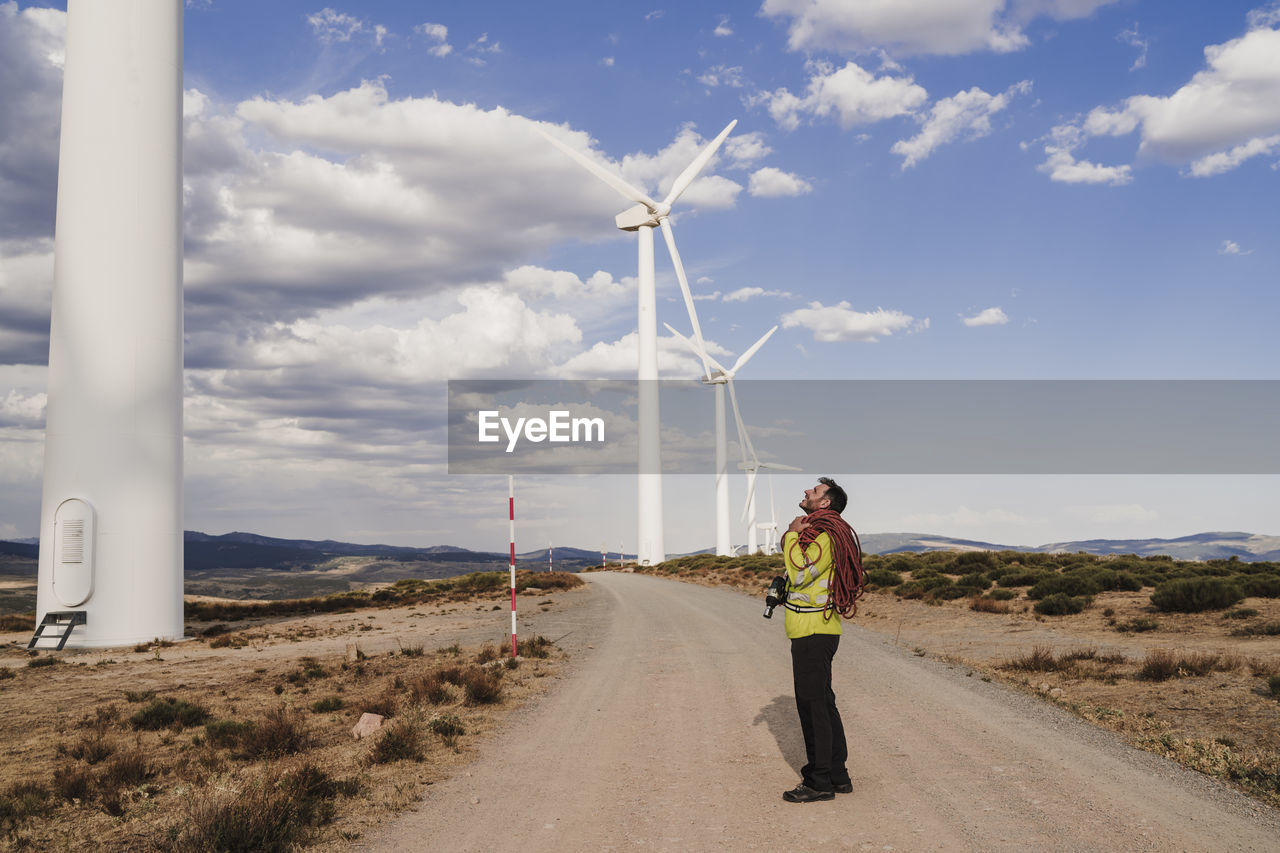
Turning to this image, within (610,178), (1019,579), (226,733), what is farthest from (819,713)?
(610,178)

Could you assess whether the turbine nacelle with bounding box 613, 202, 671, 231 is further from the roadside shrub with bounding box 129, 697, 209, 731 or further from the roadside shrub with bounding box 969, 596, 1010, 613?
the roadside shrub with bounding box 129, 697, 209, 731

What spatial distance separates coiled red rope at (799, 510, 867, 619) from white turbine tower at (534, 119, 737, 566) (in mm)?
53115

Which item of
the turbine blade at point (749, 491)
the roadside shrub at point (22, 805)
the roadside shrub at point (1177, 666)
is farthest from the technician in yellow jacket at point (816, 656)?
the turbine blade at point (749, 491)

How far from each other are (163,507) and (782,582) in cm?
2048

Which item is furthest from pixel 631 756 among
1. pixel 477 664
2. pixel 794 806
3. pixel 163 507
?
pixel 163 507

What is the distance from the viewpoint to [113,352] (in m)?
21.9

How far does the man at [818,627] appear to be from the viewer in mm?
7098

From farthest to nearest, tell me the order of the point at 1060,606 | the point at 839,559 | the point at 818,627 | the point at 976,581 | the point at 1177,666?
the point at 976,581, the point at 1060,606, the point at 1177,666, the point at 839,559, the point at 818,627

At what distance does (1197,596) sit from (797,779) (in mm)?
20306

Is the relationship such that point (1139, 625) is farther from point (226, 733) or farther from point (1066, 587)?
point (226, 733)

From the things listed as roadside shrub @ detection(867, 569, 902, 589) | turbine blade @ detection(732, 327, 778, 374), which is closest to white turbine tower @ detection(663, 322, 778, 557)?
turbine blade @ detection(732, 327, 778, 374)

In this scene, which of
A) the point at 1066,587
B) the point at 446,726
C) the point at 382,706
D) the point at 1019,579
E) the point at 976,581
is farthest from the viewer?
the point at 976,581

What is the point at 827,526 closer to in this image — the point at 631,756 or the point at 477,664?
the point at 631,756

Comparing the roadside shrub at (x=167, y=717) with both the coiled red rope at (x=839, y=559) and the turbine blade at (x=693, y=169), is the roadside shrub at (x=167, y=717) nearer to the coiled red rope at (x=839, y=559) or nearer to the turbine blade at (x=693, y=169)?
the coiled red rope at (x=839, y=559)
